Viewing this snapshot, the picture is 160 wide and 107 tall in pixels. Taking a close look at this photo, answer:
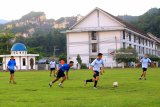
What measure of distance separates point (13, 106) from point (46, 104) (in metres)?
1.07

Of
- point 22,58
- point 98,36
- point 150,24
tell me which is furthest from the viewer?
point 150,24

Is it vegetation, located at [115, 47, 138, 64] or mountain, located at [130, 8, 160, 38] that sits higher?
mountain, located at [130, 8, 160, 38]

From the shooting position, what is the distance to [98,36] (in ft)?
261

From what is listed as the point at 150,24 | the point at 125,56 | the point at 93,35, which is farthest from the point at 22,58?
the point at 150,24

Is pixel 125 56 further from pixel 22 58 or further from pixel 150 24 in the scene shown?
pixel 150 24

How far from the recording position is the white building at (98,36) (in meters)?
77.5

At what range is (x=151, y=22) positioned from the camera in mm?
111500

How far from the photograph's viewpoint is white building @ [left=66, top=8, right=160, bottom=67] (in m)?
77.5

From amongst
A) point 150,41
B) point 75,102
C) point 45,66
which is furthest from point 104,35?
point 75,102

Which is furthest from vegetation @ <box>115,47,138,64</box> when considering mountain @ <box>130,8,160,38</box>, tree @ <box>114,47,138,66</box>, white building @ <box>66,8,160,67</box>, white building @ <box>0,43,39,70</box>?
mountain @ <box>130,8,160,38</box>

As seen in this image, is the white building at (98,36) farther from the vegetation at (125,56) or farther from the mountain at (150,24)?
the mountain at (150,24)

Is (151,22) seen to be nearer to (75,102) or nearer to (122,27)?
(122,27)

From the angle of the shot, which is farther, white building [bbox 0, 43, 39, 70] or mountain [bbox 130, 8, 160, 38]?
mountain [bbox 130, 8, 160, 38]

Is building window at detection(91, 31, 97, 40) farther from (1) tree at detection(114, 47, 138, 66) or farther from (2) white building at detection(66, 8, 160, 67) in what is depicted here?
(1) tree at detection(114, 47, 138, 66)
